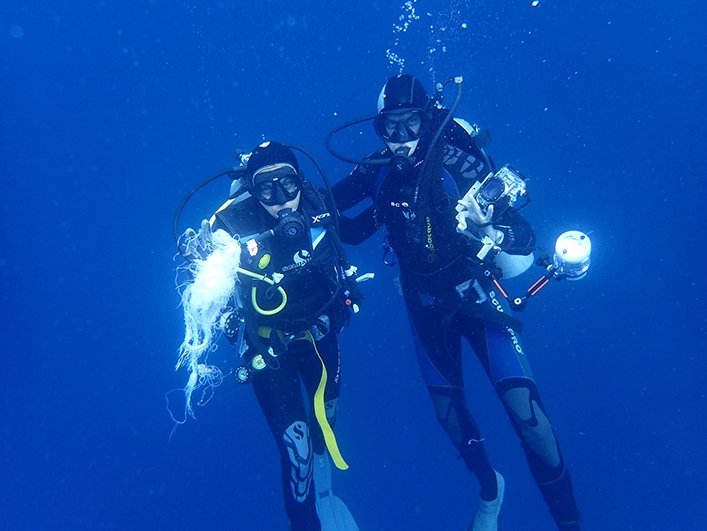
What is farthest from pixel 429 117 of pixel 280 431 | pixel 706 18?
pixel 706 18

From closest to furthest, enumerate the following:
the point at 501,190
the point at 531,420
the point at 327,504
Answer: the point at 501,190
the point at 531,420
the point at 327,504

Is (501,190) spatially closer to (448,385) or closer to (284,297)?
(284,297)

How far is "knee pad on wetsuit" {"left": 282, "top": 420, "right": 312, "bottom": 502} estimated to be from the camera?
411 centimetres

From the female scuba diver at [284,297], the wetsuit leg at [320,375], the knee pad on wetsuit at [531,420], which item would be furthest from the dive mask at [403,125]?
the knee pad on wetsuit at [531,420]

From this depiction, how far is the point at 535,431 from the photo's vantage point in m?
3.96

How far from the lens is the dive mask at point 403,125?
4.10 metres

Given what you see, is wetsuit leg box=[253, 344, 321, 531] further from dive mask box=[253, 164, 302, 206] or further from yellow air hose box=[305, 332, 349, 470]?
dive mask box=[253, 164, 302, 206]

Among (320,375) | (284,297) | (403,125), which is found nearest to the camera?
(284,297)

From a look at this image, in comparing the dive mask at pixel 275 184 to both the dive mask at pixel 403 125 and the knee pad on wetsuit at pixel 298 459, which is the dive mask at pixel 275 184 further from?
the knee pad on wetsuit at pixel 298 459

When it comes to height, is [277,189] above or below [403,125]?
below

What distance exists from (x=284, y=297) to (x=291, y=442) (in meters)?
1.34

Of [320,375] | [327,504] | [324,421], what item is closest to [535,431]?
[324,421]

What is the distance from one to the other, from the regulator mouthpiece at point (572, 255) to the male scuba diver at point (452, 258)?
0.38 m

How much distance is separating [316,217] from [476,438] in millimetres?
2690
